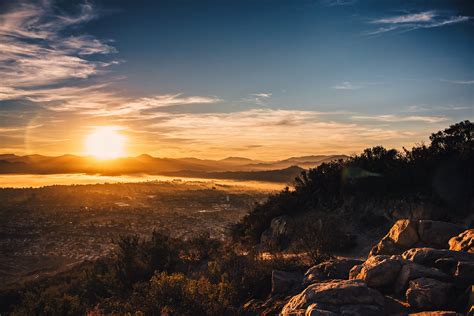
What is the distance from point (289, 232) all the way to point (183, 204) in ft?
101

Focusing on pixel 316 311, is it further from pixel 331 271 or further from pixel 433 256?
pixel 433 256

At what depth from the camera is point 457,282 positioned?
5.57 meters

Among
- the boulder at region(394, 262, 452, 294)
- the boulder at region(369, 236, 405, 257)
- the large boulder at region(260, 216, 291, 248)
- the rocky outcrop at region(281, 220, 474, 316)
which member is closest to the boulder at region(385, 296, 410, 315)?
the rocky outcrop at region(281, 220, 474, 316)

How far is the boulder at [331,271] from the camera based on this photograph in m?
7.28

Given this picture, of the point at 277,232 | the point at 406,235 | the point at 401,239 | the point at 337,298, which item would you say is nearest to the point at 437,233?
the point at 406,235

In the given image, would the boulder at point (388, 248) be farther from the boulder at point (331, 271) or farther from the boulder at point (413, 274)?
the boulder at point (413, 274)

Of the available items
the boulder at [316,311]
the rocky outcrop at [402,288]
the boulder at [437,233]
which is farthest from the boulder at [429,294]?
the boulder at [437,233]

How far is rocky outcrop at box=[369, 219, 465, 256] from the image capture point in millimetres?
7887

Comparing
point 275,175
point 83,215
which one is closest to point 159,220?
point 83,215

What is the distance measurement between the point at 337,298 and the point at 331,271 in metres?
2.11

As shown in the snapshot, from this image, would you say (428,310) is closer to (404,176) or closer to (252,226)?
(404,176)

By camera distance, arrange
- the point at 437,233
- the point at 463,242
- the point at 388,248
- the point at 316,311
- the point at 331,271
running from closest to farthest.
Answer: the point at 316,311
the point at 463,242
the point at 331,271
the point at 437,233
the point at 388,248

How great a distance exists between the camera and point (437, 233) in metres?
7.94

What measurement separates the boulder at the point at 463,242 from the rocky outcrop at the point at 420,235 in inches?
21.6
